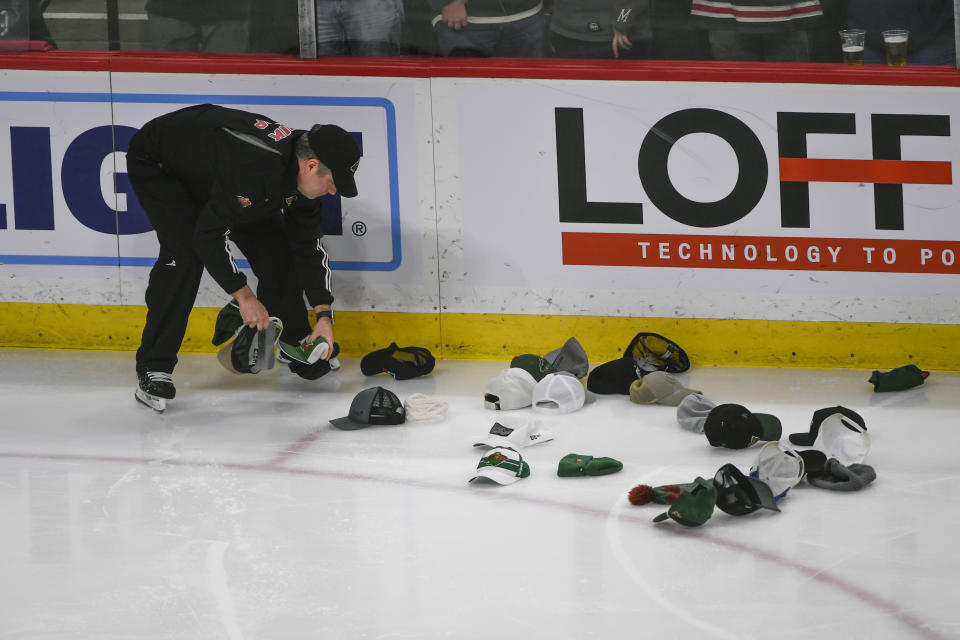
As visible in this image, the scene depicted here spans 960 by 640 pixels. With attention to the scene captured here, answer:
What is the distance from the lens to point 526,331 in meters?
5.65

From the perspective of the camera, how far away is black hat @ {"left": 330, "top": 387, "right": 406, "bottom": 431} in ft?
15.8

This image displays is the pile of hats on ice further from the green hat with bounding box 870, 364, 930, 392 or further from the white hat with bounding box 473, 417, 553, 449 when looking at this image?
the green hat with bounding box 870, 364, 930, 392

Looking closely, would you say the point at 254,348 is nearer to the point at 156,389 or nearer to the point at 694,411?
the point at 156,389

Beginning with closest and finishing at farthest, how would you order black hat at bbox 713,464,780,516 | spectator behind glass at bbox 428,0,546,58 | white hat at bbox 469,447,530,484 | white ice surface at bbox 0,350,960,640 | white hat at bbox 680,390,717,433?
white ice surface at bbox 0,350,960,640 < black hat at bbox 713,464,780,516 < white hat at bbox 469,447,530,484 < white hat at bbox 680,390,717,433 < spectator behind glass at bbox 428,0,546,58

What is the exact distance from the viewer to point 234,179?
478 cm

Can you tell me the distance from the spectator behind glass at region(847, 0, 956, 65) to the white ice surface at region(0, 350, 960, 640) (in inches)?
52.5

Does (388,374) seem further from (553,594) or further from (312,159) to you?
(553,594)

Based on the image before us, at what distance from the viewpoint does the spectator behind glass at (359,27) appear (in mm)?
5680

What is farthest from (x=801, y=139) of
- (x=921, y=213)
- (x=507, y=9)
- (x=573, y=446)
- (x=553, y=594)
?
(x=553, y=594)

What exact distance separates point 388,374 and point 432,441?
926 mm

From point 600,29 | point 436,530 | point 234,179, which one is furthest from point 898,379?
point 234,179

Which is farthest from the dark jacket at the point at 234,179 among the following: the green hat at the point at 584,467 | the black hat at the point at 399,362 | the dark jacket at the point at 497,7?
the green hat at the point at 584,467

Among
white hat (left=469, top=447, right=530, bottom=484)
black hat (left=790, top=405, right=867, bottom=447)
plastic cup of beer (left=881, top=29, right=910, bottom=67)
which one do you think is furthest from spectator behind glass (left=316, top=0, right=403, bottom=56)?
black hat (left=790, top=405, right=867, bottom=447)

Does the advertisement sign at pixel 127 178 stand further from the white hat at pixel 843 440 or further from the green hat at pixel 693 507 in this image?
the green hat at pixel 693 507
